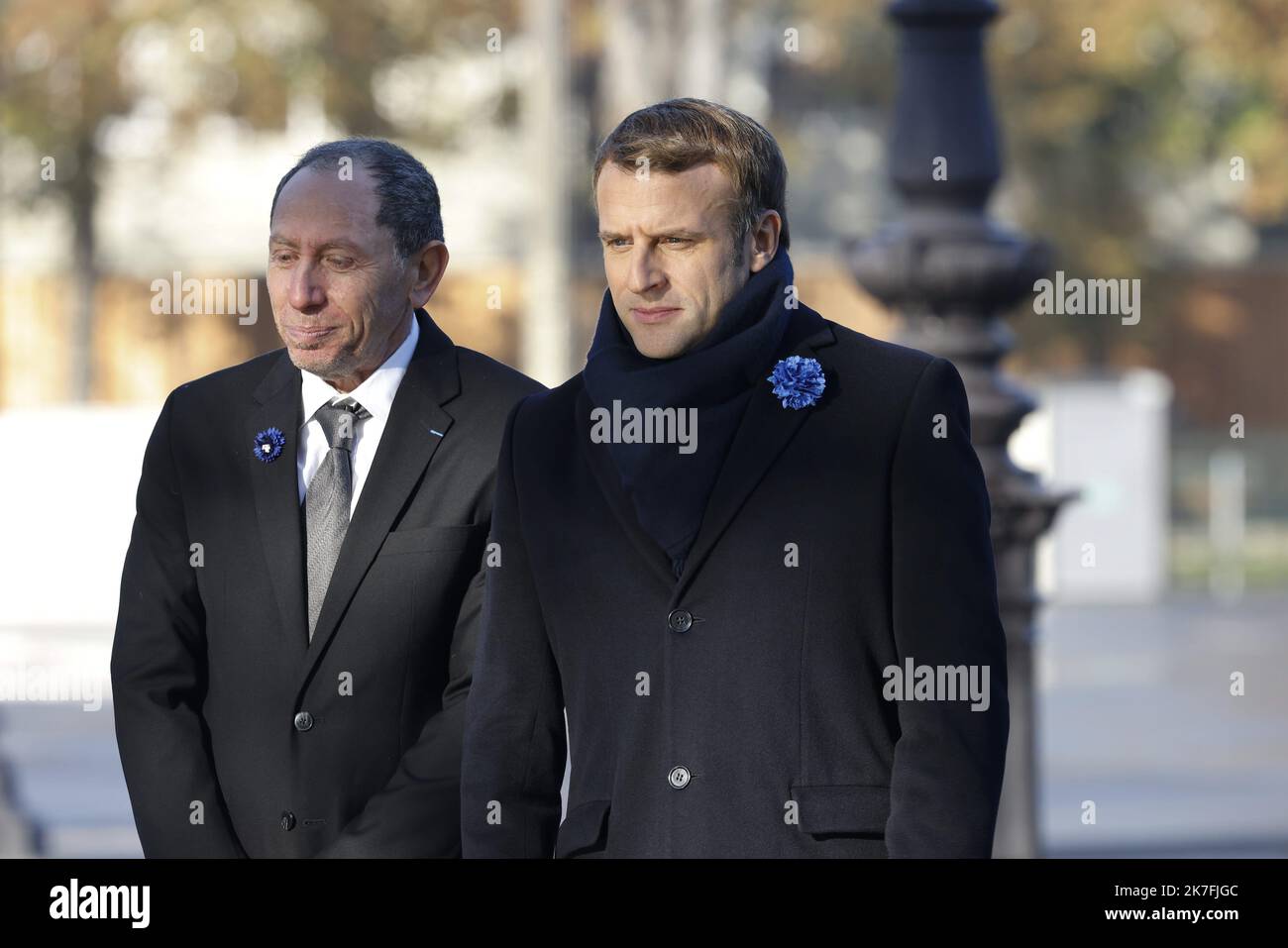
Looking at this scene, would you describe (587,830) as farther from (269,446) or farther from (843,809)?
(269,446)

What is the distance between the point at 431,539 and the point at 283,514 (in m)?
0.24

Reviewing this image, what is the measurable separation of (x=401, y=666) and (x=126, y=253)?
27.4 metres

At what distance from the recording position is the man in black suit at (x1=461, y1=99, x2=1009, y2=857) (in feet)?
9.95

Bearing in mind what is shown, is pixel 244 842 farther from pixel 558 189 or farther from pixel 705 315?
pixel 558 189

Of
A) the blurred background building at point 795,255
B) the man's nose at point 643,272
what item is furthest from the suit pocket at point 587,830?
the blurred background building at point 795,255

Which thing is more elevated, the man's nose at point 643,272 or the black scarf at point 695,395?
the man's nose at point 643,272

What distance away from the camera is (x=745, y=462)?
310cm

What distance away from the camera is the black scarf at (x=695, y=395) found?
10.1 ft

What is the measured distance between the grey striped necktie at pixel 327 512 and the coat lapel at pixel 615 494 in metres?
0.54

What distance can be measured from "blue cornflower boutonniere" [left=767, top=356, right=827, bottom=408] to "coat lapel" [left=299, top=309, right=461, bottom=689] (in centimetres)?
75

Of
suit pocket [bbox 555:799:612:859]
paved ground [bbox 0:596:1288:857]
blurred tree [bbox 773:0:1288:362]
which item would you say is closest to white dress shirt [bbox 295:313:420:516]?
suit pocket [bbox 555:799:612:859]

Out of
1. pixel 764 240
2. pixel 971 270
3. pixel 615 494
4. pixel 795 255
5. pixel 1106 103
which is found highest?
pixel 1106 103

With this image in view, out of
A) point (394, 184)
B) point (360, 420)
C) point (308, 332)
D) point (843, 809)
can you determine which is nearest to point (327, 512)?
point (360, 420)

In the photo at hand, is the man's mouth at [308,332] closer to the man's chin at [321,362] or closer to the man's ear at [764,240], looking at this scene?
the man's chin at [321,362]
